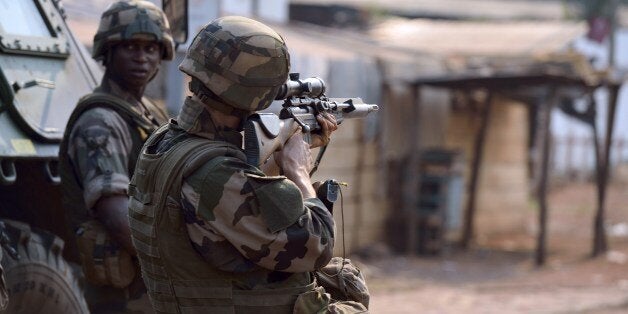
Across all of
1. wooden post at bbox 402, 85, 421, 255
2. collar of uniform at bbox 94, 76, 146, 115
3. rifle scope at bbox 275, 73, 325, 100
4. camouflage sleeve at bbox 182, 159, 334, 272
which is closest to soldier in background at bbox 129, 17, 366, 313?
camouflage sleeve at bbox 182, 159, 334, 272

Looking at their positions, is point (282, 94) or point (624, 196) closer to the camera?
point (282, 94)

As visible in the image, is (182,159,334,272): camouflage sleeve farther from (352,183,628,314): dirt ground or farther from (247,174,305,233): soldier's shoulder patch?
(352,183,628,314): dirt ground

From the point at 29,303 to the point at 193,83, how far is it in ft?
5.79

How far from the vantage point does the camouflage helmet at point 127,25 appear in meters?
4.70

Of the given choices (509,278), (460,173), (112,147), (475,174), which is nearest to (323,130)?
(112,147)

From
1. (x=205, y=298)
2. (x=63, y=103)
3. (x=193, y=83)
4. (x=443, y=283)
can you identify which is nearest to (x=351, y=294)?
(x=205, y=298)

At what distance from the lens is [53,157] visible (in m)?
4.80

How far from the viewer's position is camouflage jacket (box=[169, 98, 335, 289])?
3008 millimetres

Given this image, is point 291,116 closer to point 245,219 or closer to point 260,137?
point 260,137

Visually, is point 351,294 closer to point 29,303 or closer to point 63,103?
point 29,303

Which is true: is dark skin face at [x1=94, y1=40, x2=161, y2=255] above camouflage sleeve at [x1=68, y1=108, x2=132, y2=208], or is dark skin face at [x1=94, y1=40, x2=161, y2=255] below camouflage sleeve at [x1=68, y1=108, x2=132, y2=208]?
above

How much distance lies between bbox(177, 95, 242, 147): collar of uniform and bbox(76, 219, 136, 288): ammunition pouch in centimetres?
127

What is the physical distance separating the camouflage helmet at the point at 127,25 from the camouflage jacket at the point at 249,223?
1781 millimetres

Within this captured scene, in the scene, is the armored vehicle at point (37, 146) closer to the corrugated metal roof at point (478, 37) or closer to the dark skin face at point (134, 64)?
the dark skin face at point (134, 64)
